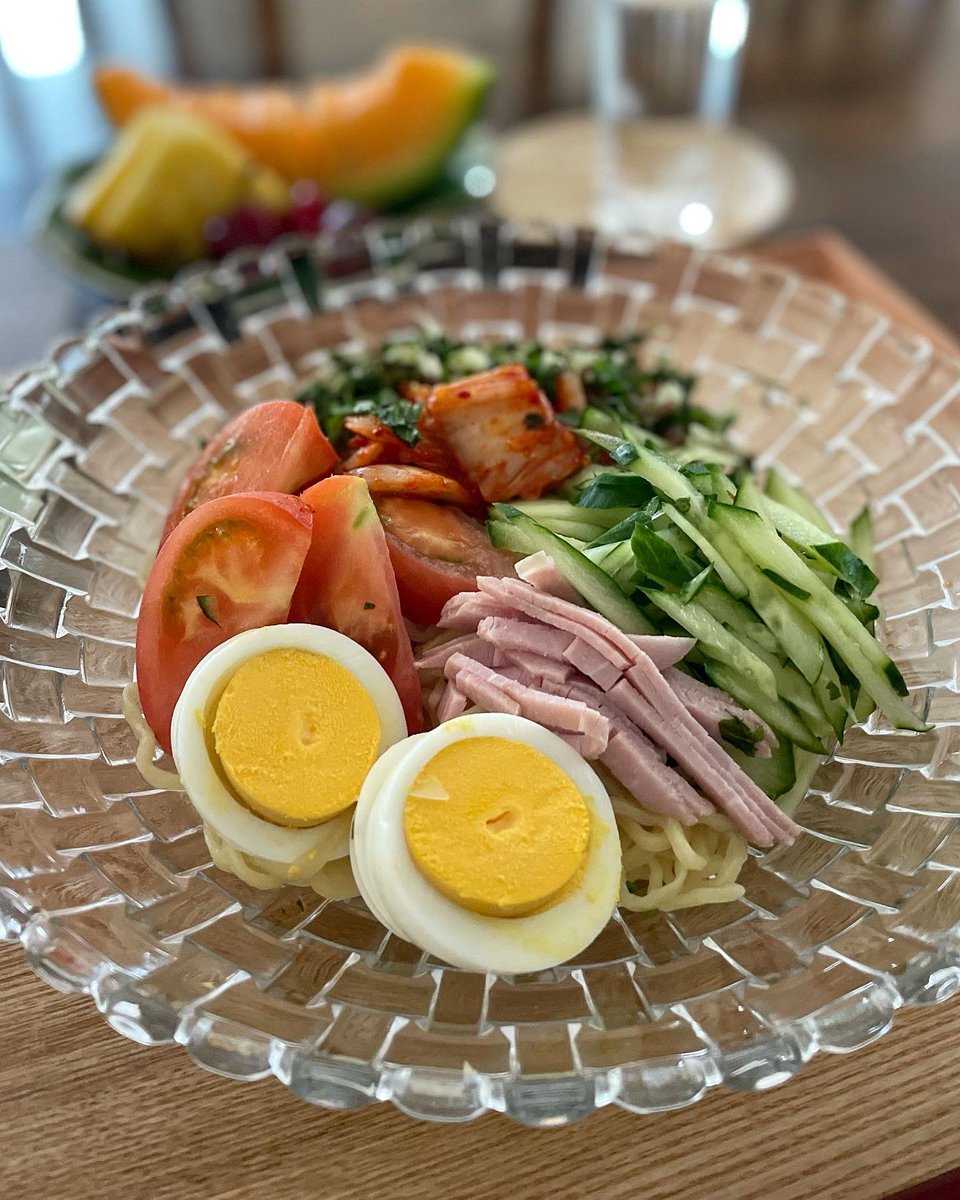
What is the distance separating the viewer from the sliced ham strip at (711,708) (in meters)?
1.85

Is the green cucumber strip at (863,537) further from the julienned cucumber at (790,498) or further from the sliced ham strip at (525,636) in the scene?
the sliced ham strip at (525,636)

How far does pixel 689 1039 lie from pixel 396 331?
2.22m

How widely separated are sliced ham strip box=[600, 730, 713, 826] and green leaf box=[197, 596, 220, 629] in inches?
28.4

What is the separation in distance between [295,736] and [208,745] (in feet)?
0.48

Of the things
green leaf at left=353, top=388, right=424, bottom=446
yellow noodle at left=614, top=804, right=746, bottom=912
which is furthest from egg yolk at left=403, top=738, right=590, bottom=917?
green leaf at left=353, top=388, right=424, bottom=446

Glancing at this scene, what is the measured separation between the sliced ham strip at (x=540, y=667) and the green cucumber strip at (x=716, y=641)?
206 mm

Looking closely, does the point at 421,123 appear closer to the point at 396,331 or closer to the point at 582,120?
the point at 582,120

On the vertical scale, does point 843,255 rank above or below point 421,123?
below

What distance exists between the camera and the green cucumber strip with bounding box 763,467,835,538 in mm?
2336

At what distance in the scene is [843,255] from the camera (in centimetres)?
368

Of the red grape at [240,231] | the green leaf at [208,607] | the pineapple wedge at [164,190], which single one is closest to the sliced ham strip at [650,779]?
the green leaf at [208,607]

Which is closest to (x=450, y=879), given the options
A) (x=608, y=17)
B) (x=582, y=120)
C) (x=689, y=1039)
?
(x=689, y=1039)

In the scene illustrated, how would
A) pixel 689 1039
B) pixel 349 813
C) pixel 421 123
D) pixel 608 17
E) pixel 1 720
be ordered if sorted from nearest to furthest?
pixel 689 1039 < pixel 349 813 < pixel 1 720 < pixel 608 17 < pixel 421 123

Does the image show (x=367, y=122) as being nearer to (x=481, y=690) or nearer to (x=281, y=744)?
(x=481, y=690)
